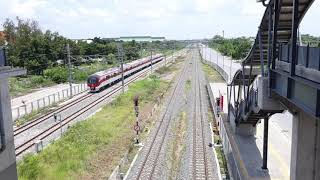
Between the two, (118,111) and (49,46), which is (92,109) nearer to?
(118,111)

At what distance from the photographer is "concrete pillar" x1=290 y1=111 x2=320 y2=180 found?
12422mm

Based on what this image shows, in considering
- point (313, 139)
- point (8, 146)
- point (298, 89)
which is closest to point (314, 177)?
point (313, 139)

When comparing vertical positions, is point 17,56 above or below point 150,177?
above

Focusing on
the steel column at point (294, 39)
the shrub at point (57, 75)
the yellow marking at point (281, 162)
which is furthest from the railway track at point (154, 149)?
the shrub at point (57, 75)

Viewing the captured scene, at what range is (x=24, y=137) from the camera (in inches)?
1246

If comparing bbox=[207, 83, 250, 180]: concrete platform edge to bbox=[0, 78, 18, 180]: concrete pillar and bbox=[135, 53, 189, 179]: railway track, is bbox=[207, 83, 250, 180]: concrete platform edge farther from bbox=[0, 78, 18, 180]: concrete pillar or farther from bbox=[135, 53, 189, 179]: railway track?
bbox=[0, 78, 18, 180]: concrete pillar

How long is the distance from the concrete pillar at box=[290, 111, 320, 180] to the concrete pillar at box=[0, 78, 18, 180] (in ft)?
31.7

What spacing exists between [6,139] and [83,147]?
13222 mm

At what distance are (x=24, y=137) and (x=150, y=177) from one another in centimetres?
1429

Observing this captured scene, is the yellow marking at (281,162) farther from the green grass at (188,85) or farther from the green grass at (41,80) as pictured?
the green grass at (41,80)

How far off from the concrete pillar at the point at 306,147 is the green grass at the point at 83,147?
41.5 ft

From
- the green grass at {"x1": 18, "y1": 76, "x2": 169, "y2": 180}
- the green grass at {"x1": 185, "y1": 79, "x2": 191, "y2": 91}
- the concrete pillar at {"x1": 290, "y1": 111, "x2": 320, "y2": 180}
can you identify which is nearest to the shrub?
the green grass at {"x1": 185, "y1": 79, "x2": 191, "y2": 91}

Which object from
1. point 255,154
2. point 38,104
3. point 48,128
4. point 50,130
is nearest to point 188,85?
point 38,104

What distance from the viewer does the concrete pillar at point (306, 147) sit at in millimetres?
12422
